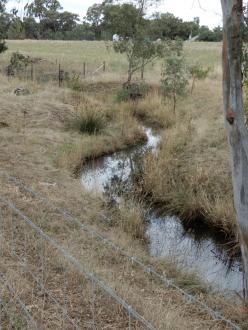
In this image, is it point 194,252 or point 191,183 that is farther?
point 191,183

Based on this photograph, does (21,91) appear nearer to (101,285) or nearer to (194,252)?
(194,252)

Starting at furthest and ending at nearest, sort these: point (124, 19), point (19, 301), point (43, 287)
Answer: point (124, 19) → point (43, 287) → point (19, 301)

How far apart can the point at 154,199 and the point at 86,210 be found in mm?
2082

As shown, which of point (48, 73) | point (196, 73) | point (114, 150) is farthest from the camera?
point (48, 73)

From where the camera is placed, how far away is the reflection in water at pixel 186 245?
7.06m

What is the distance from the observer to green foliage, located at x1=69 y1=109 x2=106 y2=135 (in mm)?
14125

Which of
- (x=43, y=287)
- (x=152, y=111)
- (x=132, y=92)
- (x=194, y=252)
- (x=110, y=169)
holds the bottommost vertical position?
(x=194, y=252)

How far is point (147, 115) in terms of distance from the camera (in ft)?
55.5

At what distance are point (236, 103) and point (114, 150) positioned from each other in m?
8.31

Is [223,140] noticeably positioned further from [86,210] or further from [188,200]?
[86,210]

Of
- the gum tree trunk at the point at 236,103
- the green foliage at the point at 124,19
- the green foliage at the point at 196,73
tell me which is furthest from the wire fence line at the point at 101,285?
the green foliage at the point at 196,73

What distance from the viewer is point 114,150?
13.5m

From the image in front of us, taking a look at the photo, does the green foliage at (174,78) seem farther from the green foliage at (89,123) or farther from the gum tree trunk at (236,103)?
the gum tree trunk at (236,103)

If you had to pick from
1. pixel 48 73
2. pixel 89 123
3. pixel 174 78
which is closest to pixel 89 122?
pixel 89 123
